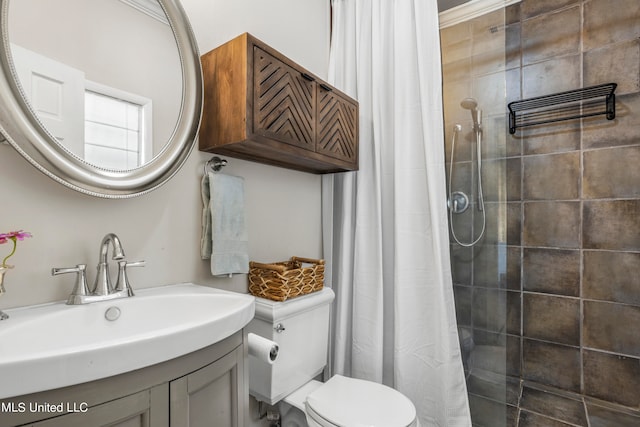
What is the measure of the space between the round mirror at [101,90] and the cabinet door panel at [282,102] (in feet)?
0.71

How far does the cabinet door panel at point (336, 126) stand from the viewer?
4.71 ft

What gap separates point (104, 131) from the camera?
0.93 m

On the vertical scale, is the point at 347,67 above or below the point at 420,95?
above

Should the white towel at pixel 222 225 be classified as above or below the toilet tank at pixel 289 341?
above

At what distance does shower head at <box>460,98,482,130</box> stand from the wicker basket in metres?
1.07

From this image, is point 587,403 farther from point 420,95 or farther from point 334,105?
point 334,105

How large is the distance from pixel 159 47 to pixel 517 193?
7.23 feet

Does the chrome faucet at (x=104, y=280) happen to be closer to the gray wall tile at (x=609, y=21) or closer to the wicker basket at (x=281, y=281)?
the wicker basket at (x=281, y=281)

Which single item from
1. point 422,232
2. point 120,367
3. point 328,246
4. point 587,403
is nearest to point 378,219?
point 422,232

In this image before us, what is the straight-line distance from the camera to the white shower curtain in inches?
58.9

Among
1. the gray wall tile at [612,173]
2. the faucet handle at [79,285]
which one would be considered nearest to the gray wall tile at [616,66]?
the gray wall tile at [612,173]

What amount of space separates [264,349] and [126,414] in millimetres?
413

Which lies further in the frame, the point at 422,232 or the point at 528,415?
the point at 528,415

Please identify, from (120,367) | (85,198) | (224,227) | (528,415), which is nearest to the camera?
(120,367)
